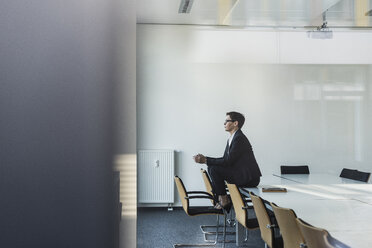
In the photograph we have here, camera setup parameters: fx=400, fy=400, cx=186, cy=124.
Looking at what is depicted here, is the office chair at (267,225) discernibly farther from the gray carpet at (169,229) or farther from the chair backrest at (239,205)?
the gray carpet at (169,229)

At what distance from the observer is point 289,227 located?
2748 millimetres

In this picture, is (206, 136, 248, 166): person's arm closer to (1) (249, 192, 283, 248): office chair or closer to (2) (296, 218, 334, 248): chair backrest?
(1) (249, 192, 283, 248): office chair

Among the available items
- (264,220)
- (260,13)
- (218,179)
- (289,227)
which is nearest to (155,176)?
(218,179)

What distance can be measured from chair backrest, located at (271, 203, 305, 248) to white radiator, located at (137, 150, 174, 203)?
178 inches

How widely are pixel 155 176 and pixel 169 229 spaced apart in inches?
59.6

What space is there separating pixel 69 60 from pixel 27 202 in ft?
0.98

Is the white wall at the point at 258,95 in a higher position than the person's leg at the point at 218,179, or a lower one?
higher

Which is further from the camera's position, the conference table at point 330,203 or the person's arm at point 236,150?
the person's arm at point 236,150

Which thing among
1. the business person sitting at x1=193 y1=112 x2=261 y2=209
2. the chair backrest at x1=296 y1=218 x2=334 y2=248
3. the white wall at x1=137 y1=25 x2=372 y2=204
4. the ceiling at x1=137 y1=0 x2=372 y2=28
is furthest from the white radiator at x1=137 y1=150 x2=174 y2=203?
the chair backrest at x1=296 y1=218 x2=334 y2=248

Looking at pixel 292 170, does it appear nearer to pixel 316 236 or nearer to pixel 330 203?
pixel 330 203

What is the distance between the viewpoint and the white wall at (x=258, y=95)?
7.50 metres

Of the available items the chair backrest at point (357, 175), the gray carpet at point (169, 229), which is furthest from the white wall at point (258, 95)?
the chair backrest at point (357, 175)

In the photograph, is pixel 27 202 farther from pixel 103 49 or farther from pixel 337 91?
pixel 337 91

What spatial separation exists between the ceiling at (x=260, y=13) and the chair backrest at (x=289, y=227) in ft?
13.1
